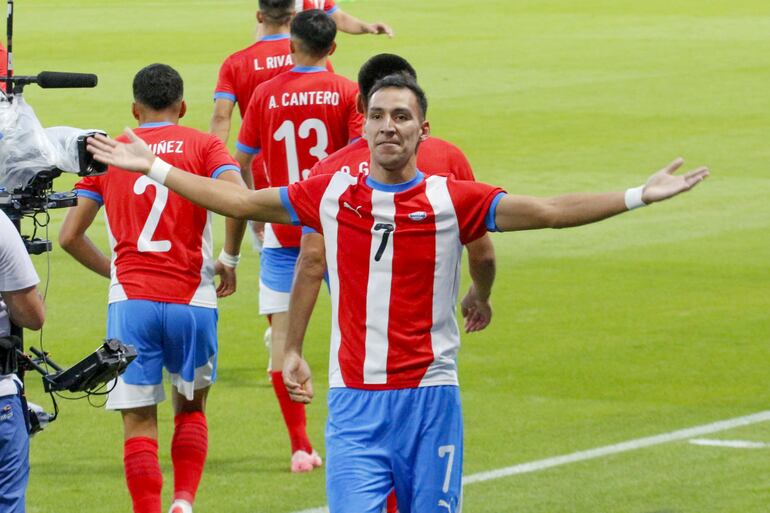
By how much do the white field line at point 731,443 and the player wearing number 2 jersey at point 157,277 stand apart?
2.87m

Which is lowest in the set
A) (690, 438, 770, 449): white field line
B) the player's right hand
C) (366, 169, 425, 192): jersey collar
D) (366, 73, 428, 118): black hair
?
(690, 438, 770, 449): white field line

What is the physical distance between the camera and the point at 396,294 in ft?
21.1

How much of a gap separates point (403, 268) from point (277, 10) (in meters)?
5.57

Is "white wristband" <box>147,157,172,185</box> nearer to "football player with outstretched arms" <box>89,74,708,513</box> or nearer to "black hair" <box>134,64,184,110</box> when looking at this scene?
"football player with outstretched arms" <box>89,74,708,513</box>

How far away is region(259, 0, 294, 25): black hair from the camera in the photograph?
11.7 metres

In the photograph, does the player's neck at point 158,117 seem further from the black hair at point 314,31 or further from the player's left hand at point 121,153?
the player's left hand at point 121,153

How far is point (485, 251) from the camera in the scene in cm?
751

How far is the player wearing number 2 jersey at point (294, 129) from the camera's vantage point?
33.1 ft

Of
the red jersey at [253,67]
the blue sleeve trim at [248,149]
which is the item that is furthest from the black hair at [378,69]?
the red jersey at [253,67]

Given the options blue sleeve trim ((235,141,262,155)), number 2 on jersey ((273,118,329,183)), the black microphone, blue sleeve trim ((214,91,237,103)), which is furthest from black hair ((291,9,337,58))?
the black microphone

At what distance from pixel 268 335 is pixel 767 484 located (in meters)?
4.16

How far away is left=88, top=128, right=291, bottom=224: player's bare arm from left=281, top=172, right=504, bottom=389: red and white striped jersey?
10.4 inches

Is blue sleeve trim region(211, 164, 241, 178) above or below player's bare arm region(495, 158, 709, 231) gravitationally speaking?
below

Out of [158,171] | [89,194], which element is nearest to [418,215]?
[158,171]
